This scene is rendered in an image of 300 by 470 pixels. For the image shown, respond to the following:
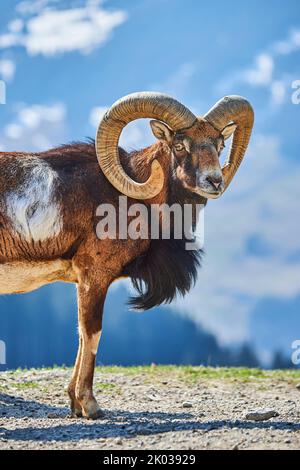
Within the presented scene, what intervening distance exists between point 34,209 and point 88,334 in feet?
8.33

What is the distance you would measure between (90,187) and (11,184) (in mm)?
1484

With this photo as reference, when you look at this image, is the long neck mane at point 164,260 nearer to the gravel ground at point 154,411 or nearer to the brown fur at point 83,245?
the brown fur at point 83,245

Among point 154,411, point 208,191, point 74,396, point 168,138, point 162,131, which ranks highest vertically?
point 162,131

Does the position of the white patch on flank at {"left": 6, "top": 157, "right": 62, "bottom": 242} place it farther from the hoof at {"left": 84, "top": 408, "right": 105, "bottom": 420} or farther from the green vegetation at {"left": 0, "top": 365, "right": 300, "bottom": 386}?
the green vegetation at {"left": 0, "top": 365, "right": 300, "bottom": 386}

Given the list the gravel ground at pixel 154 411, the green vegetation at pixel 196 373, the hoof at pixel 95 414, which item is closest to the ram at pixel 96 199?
the hoof at pixel 95 414

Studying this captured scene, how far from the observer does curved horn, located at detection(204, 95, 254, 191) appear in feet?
50.5

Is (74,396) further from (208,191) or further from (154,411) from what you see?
(208,191)

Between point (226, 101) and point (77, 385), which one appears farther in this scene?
point (226, 101)

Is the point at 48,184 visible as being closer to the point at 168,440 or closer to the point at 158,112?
the point at 158,112

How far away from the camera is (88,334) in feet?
48.1

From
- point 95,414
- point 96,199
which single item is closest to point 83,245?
point 96,199

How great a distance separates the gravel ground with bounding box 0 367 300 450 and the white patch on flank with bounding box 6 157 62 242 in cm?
353

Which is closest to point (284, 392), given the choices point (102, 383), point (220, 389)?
point (220, 389)

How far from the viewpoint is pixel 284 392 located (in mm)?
19750
